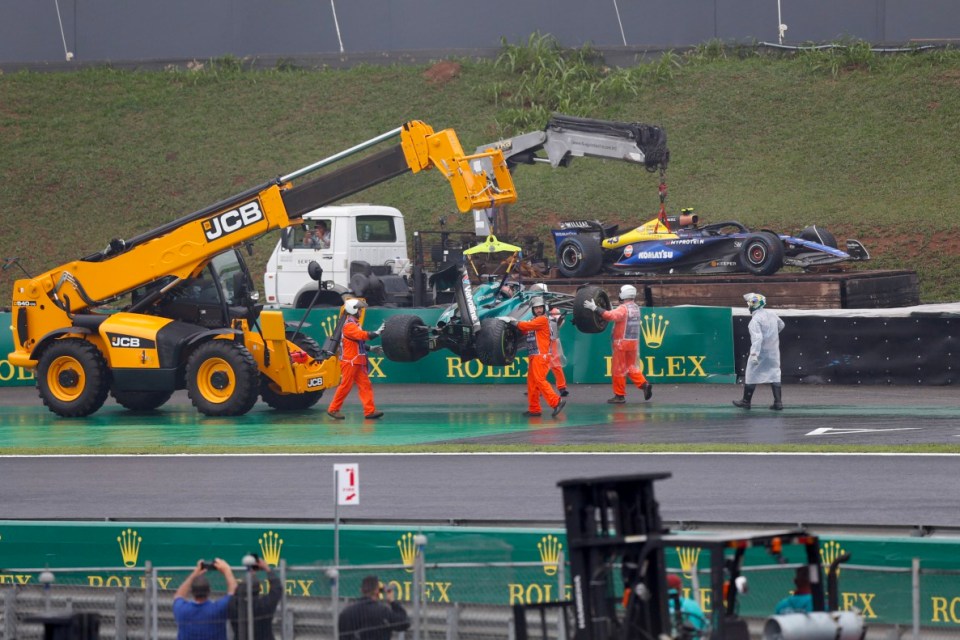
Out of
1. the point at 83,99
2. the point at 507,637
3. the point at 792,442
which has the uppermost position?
the point at 83,99

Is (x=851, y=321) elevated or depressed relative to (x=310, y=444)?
elevated

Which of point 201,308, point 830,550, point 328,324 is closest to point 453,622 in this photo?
point 830,550

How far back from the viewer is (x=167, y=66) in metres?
41.1

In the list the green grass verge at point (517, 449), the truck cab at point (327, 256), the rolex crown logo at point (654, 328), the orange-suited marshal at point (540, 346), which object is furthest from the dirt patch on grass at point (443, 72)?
the green grass verge at point (517, 449)

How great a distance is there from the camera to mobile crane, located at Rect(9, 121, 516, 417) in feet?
66.0

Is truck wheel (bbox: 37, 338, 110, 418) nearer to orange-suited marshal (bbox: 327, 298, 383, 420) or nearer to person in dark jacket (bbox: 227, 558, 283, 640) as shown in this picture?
orange-suited marshal (bbox: 327, 298, 383, 420)

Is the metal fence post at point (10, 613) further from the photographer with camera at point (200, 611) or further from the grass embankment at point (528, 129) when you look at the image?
the grass embankment at point (528, 129)

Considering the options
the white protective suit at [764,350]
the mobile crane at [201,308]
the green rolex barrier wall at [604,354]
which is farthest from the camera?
the green rolex barrier wall at [604,354]

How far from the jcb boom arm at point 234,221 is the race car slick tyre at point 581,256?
5954 mm

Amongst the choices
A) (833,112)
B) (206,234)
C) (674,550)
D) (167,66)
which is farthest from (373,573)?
(167,66)

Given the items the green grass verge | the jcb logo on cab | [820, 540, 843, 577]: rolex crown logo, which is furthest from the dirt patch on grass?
[820, 540, 843, 577]: rolex crown logo

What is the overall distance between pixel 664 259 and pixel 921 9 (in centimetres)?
1474

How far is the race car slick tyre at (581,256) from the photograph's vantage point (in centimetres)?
2636

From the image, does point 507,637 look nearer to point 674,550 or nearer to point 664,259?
point 674,550
